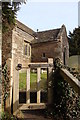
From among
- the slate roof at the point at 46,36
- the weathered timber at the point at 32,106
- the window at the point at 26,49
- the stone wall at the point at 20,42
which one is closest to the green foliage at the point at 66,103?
the weathered timber at the point at 32,106

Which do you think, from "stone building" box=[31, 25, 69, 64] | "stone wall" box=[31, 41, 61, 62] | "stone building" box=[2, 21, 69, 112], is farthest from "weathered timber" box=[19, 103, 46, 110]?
"stone wall" box=[31, 41, 61, 62]

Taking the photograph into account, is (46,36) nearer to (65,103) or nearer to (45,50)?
(45,50)

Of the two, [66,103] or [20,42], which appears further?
[20,42]

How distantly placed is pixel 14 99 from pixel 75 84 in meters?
1.62

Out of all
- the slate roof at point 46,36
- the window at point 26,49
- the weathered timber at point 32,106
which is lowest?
the weathered timber at point 32,106

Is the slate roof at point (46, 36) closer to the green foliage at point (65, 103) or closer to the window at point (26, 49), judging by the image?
the window at point (26, 49)

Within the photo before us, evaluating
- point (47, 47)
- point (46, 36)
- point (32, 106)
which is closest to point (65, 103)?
point (32, 106)

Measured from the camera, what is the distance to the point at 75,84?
2.33m

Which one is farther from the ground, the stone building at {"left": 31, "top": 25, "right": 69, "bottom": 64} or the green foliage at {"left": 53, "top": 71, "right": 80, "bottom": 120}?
the stone building at {"left": 31, "top": 25, "right": 69, "bottom": 64}

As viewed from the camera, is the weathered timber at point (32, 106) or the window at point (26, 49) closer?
the weathered timber at point (32, 106)

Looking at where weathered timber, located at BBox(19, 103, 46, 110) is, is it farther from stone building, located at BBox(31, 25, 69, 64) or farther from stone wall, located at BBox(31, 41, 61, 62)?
stone wall, located at BBox(31, 41, 61, 62)

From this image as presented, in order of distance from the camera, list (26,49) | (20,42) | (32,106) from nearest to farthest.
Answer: (32,106) → (20,42) → (26,49)

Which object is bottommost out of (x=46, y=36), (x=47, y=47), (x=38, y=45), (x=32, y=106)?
(x=32, y=106)

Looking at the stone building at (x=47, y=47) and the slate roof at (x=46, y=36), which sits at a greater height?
the slate roof at (x=46, y=36)
